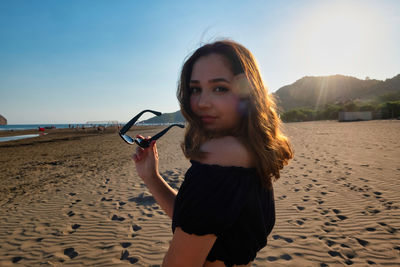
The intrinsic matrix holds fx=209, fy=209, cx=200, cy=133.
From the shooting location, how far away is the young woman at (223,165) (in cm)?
78

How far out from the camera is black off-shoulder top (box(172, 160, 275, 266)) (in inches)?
30.3

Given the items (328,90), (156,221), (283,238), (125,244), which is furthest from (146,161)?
(328,90)

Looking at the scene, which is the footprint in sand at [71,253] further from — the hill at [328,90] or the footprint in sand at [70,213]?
the hill at [328,90]

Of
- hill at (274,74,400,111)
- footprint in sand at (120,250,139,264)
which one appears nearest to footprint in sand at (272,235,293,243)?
footprint in sand at (120,250,139,264)

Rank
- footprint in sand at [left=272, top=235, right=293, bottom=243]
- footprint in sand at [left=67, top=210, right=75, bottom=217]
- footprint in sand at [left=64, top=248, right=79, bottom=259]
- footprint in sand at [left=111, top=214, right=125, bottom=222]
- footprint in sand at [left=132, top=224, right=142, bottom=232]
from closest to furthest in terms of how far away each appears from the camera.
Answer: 1. footprint in sand at [left=64, top=248, right=79, bottom=259]
2. footprint in sand at [left=272, top=235, right=293, bottom=243]
3. footprint in sand at [left=132, top=224, right=142, bottom=232]
4. footprint in sand at [left=111, top=214, right=125, bottom=222]
5. footprint in sand at [left=67, top=210, right=75, bottom=217]

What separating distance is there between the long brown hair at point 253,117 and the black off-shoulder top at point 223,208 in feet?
0.34

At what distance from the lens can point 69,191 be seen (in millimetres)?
6844

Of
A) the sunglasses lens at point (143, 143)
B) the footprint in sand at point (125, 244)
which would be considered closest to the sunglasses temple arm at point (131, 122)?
the sunglasses lens at point (143, 143)

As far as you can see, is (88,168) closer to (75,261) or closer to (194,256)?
(75,261)

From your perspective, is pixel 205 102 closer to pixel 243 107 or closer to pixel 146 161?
pixel 243 107

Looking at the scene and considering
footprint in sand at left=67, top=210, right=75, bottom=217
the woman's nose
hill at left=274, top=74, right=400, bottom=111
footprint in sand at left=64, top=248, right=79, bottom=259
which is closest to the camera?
the woman's nose

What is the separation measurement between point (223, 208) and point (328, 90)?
14743 cm

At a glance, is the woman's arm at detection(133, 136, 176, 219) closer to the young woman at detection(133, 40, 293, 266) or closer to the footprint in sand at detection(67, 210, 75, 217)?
the young woman at detection(133, 40, 293, 266)

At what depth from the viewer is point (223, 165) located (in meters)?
0.86
